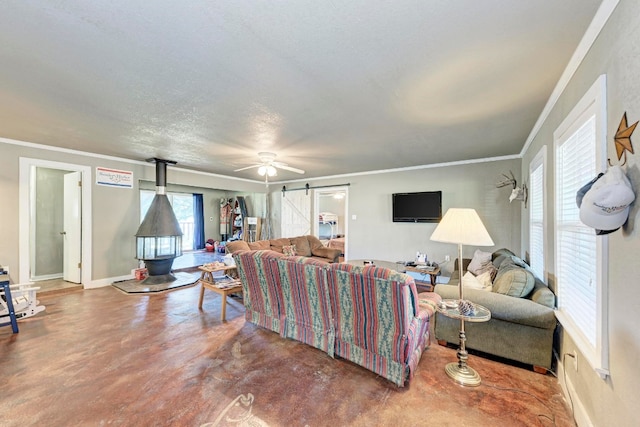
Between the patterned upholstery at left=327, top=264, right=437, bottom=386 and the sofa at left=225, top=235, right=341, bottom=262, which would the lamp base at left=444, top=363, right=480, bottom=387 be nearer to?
the patterned upholstery at left=327, top=264, right=437, bottom=386

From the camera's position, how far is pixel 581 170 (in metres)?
1.78

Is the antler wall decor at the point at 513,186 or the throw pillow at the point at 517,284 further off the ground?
the antler wall decor at the point at 513,186

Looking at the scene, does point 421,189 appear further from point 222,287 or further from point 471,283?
point 222,287

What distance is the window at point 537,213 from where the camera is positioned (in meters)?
2.79

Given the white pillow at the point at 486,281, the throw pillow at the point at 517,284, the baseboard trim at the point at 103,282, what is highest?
the throw pillow at the point at 517,284

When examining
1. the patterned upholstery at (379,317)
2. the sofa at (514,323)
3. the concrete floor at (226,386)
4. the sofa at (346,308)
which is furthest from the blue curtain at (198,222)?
the sofa at (514,323)

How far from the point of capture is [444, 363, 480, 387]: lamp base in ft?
6.76

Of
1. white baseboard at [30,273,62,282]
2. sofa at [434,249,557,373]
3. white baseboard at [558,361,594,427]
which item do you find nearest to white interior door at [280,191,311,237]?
white baseboard at [30,273,62,282]

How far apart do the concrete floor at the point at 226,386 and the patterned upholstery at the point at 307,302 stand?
0.44 ft

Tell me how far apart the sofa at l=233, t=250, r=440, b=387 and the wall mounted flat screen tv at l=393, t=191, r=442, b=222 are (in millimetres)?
3024

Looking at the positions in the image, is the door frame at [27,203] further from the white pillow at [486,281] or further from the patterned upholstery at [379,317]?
the white pillow at [486,281]

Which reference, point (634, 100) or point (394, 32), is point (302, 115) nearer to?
point (394, 32)

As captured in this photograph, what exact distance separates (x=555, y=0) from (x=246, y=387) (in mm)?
3032

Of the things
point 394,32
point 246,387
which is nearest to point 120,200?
point 246,387
